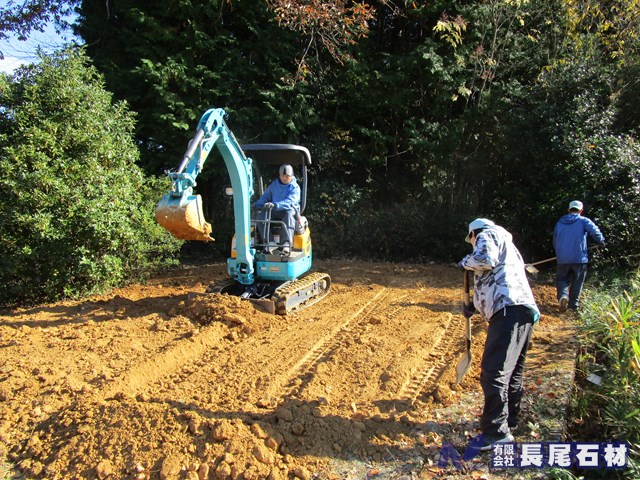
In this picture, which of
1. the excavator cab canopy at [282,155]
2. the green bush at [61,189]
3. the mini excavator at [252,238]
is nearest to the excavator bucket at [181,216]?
the mini excavator at [252,238]

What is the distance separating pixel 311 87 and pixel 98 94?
5.62m

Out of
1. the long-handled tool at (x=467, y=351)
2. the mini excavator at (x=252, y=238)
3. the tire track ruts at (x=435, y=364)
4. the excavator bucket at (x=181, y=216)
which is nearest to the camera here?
the long-handled tool at (x=467, y=351)

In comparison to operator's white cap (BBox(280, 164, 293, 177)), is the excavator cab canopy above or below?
above

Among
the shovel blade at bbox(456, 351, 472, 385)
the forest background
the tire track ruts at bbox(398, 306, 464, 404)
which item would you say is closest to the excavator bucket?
the forest background

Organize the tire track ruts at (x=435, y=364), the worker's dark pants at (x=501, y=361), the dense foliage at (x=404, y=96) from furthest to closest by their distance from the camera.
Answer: the dense foliage at (x=404, y=96)
the tire track ruts at (x=435, y=364)
the worker's dark pants at (x=501, y=361)

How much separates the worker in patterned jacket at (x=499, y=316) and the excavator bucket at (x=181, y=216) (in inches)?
122

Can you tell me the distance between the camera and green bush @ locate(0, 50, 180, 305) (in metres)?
7.02

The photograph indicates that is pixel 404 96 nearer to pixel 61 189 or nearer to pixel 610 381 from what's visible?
pixel 61 189

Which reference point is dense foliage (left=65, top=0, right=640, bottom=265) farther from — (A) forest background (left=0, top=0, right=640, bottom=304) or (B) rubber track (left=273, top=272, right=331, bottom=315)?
(B) rubber track (left=273, top=272, right=331, bottom=315)

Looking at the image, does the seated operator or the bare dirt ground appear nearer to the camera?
the bare dirt ground

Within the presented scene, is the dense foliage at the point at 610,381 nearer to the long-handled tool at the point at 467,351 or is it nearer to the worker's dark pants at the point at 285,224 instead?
the long-handled tool at the point at 467,351

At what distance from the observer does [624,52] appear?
10703 millimetres

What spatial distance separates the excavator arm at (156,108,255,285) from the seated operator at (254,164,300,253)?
1.24ft

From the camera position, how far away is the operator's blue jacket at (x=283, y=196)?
712 centimetres
